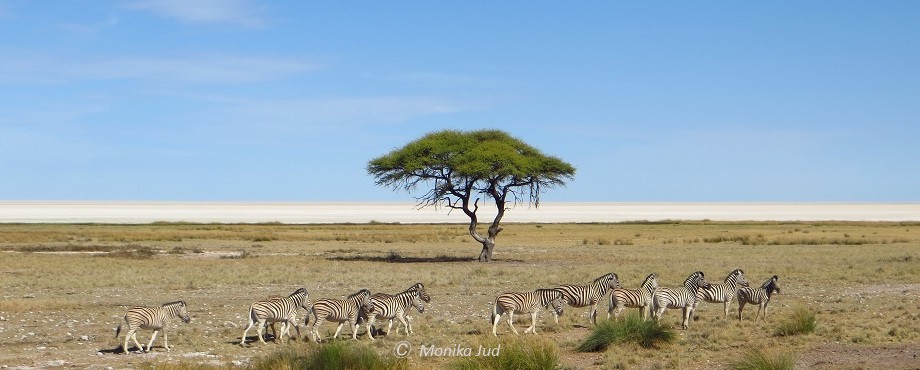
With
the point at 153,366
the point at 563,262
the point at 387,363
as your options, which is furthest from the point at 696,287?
the point at 563,262

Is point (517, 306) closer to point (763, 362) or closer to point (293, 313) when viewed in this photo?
point (293, 313)

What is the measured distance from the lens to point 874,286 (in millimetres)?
30531

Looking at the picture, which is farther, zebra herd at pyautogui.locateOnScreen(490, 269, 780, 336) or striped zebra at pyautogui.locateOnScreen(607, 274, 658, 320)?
striped zebra at pyautogui.locateOnScreen(607, 274, 658, 320)

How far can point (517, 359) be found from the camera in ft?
50.1

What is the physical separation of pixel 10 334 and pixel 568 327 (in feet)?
36.6

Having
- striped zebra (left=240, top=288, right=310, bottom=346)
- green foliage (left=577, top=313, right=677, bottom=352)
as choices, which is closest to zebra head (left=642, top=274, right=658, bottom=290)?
green foliage (left=577, top=313, right=677, bottom=352)

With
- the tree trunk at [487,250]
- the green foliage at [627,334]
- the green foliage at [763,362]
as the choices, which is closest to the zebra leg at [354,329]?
the green foliage at [627,334]

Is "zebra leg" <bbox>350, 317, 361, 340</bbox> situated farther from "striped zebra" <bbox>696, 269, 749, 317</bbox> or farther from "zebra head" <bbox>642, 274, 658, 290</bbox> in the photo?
"striped zebra" <bbox>696, 269, 749, 317</bbox>

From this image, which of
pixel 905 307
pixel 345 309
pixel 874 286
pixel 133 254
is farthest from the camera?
pixel 133 254

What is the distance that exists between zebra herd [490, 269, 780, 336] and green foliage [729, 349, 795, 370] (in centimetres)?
417

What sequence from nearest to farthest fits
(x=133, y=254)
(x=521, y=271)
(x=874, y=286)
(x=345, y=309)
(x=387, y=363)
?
(x=387, y=363) < (x=345, y=309) < (x=874, y=286) < (x=521, y=271) < (x=133, y=254)

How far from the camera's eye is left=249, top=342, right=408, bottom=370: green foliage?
49.3 feet

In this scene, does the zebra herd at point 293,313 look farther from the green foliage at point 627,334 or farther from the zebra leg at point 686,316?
the zebra leg at point 686,316

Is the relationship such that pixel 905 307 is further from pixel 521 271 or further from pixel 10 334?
pixel 10 334
